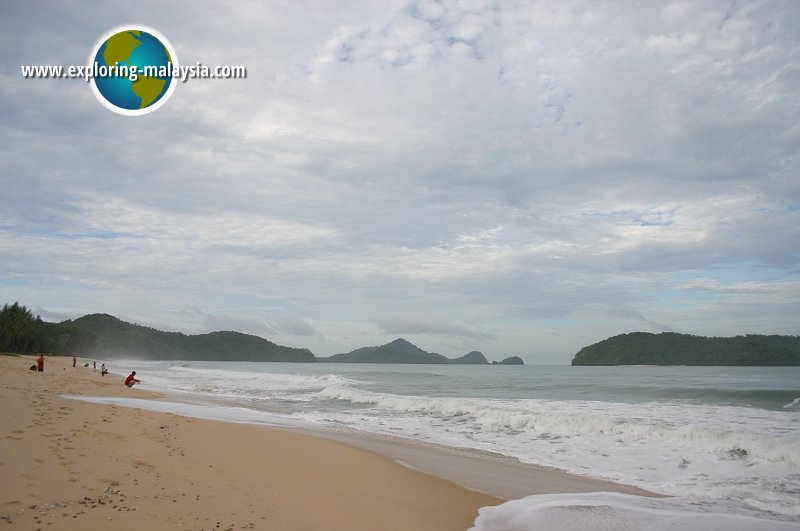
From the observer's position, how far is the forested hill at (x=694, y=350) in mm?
90812

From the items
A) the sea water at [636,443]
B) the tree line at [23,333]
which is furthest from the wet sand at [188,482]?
the tree line at [23,333]

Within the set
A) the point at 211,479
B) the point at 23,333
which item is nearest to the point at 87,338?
the point at 23,333

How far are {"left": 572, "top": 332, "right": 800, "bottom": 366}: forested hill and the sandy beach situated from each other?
10641 cm

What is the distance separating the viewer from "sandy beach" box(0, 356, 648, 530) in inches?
195

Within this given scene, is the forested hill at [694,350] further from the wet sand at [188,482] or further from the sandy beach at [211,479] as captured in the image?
the wet sand at [188,482]

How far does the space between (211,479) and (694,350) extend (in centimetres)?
11488

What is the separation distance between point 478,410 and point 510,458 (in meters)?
9.35

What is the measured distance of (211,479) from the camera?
6.74 metres

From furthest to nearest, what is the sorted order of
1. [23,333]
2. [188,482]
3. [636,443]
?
[23,333]
[636,443]
[188,482]

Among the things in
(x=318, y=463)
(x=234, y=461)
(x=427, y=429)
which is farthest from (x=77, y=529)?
(x=427, y=429)

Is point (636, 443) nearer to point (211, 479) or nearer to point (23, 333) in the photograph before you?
point (211, 479)

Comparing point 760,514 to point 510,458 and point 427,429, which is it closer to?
point 510,458

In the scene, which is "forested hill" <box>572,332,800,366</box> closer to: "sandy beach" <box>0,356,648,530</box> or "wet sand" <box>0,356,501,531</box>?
"sandy beach" <box>0,356,648,530</box>

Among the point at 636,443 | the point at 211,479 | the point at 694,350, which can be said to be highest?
the point at 694,350
